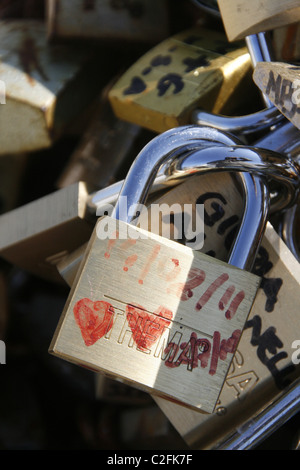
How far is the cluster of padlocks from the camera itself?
0.65 m

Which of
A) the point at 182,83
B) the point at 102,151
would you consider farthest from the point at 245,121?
the point at 102,151

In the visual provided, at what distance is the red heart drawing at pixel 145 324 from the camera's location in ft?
2.12

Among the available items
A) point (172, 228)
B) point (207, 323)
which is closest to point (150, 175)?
point (172, 228)

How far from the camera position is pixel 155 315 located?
2.15ft

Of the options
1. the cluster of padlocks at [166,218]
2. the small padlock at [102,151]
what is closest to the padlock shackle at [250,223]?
the cluster of padlocks at [166,218]

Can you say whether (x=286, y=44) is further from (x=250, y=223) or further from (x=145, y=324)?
(x=145, y=324)

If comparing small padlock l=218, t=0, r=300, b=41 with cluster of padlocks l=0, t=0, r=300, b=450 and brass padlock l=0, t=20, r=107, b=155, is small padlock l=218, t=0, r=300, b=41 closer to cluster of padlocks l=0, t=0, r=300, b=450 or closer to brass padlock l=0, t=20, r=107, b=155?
cluster of padlocks l=0, t=0, r=300, b=450

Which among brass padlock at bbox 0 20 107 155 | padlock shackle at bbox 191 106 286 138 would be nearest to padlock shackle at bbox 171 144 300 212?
padlock shackle at bbox 191 106 286 138

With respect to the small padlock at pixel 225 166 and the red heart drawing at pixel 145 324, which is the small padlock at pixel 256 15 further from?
the red heart drawing at pixel 145 324

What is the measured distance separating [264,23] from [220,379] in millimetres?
511

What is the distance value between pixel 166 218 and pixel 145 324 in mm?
176

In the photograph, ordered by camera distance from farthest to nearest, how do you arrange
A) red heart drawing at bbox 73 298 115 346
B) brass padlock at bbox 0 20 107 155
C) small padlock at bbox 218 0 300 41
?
brass padlock at bbox 0 20 107 155 → small padlock at bbox 218 0 300 41 → red heart drawing at bbox 73 298 115 346

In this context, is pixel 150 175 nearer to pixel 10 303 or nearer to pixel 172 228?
pixel 172 228

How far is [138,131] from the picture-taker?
1.06m
